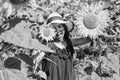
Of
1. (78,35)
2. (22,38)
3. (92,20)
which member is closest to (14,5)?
(22,38)

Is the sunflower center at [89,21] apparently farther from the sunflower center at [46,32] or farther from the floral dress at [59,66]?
the sunflower center at [46,32]

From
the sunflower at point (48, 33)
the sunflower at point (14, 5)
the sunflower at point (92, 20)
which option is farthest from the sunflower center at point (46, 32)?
the sunflower at point (14, 5)

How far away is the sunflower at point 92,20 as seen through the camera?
1.84 metres

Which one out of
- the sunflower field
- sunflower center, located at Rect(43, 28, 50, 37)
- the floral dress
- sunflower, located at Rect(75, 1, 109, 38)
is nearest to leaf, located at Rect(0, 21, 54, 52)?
the sunflower field

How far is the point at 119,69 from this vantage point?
5.80ft

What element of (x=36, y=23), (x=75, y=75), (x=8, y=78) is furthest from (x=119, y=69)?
(x=36, y=23)

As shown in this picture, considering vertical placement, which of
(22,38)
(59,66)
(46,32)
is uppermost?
(46,32)

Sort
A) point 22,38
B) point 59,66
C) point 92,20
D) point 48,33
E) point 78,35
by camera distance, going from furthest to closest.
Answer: point 48,33, point 78,35, point 59,66, point 92,20, point 22,38

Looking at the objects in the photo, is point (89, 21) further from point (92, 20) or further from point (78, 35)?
point (78, 35)

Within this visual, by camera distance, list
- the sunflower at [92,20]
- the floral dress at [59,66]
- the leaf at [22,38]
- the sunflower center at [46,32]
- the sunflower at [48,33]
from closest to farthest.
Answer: the leaf at [22,38], the sunflower at [92,20], the floral dress at [59,66], the sunflower at [48,33], the sunflower center at [46,32]

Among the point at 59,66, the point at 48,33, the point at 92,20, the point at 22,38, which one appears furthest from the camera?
the point at 48,33

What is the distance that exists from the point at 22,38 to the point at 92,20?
131cm

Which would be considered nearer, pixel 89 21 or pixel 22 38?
pixel 22 38

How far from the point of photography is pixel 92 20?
6.11 ft
